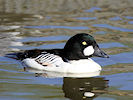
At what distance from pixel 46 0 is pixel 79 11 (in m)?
2.04

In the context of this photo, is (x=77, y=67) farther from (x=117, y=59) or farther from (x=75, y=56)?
(x=117, y=59)

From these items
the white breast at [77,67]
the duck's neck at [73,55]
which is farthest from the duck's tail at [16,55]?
the duck's neck at [73,55]

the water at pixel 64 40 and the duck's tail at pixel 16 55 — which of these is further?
the duck's tail at pixel 16 55

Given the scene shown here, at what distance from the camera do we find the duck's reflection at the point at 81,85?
939cm

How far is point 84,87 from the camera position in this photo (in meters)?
10.0

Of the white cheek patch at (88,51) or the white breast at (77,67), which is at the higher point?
the white cheek patch at (88,51)

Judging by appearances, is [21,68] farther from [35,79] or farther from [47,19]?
[47,19]

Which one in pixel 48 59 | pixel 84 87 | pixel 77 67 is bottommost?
pixel 84 87

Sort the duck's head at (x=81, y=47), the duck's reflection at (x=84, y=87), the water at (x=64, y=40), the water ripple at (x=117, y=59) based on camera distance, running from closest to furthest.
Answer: the duck's reflection at (x=84, y=87), the water at (x=64, y=40), the duck's head at (x=81, y=47), the water ripple at (x=117, y=59)

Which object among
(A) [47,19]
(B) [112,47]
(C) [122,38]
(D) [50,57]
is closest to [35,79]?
(D) [50,57]

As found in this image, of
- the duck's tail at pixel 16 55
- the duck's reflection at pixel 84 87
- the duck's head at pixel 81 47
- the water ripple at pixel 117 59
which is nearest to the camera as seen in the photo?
the duck's reflection at pixel 84 87

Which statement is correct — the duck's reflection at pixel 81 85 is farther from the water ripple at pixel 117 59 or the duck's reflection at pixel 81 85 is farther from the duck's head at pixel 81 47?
the water ripple at pixel 117 59

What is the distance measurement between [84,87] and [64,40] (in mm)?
4196

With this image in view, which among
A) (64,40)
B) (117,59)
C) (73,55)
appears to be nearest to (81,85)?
(73,55)
